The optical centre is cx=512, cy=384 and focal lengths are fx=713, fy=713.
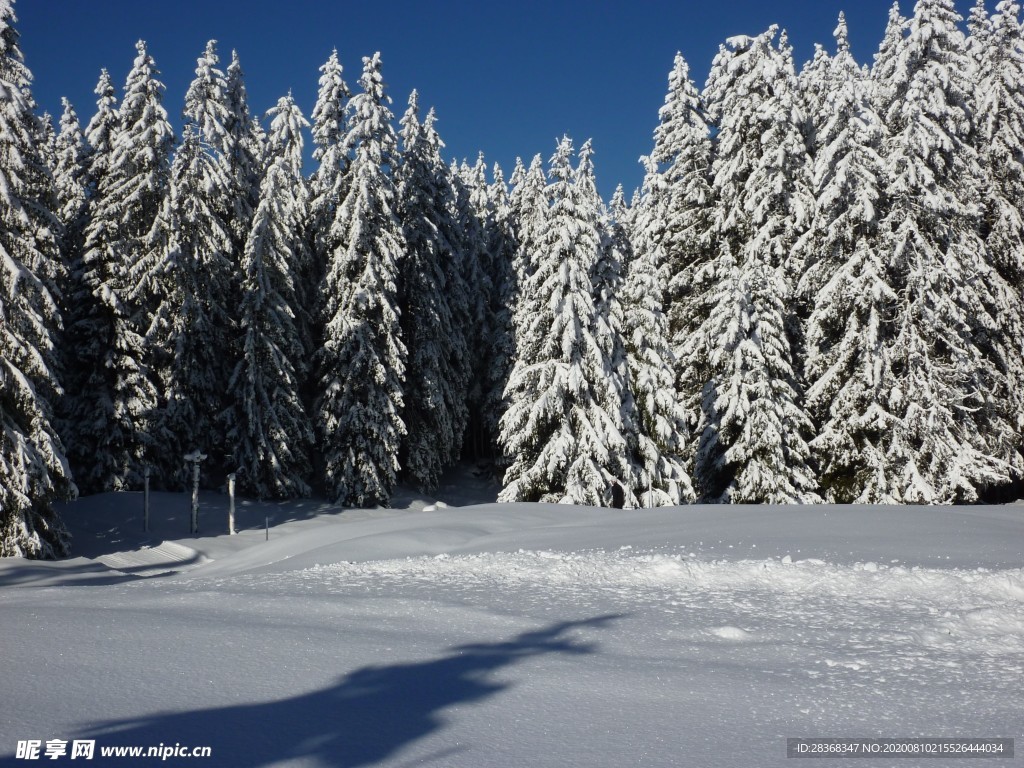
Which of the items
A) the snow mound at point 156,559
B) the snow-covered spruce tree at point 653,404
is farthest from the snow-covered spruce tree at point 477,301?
the snow mound at point 156,559

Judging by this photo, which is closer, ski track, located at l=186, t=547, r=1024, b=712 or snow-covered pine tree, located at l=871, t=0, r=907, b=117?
ski track, located at l=186, t=547, r=1024, b=712

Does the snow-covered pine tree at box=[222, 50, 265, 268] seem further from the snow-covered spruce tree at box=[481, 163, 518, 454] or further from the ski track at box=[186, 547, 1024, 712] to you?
the ski track at box=[186, 547, 1024, 712]

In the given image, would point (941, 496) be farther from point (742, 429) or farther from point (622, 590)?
point (622, 590)

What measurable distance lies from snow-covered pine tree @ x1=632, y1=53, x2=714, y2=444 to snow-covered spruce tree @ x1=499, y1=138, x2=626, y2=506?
200 inches

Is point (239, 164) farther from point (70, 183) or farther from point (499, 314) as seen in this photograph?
point (499, 314)

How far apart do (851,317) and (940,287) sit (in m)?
2.32

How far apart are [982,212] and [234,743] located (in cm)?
2573

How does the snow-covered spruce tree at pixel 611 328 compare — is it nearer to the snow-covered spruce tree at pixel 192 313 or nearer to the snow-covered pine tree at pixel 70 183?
the snow-covered spruce tree at pixel 192 313

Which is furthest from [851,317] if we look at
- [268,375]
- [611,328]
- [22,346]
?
[22,346]

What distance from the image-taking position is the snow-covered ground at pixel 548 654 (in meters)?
3.55

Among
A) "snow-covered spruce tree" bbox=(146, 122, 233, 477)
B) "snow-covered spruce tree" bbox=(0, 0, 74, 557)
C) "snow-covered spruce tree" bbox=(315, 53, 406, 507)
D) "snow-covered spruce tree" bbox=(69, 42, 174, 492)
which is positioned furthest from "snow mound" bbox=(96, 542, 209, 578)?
"snow-covered spruce tree" bbox=(315, 53, 406, 507)

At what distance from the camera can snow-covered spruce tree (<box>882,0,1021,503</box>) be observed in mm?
19125

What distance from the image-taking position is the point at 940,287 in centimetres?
1956

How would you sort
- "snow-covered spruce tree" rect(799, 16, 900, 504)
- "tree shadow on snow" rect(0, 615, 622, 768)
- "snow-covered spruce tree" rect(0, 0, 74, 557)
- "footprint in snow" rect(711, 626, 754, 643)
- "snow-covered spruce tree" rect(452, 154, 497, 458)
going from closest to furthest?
1. "tree shadow on snow" rect(0, 615, 622, 768)
2. "footprint in snow" rect(711, 626, 754, 643)
3. "snow-covered spruce tree" rect(0, 0, 74, 557)
4. "snow-covered spruce tree" rect(799, 16, 900, 504)
5. "snow-covered spruce tree" rect(452, 154, 497, 458)
